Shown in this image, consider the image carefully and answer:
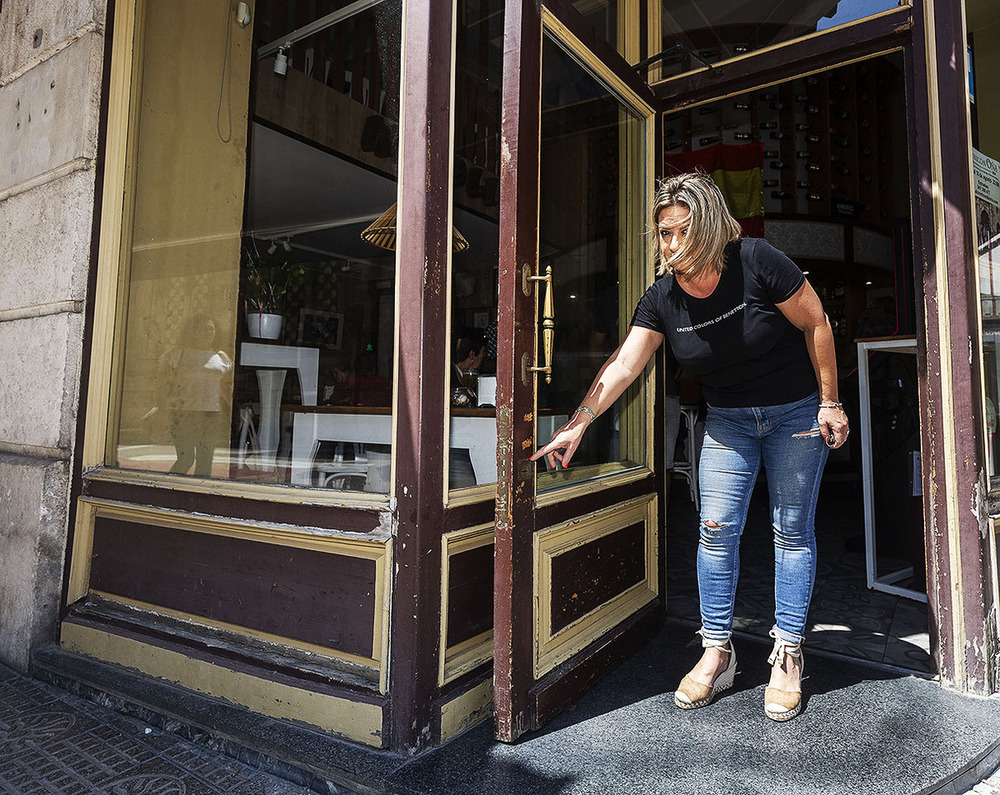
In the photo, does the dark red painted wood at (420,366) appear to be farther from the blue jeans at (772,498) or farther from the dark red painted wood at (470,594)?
the blue jeans at (772,498)

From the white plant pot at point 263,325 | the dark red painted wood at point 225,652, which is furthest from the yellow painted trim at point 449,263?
the white plant pot at point 263,325

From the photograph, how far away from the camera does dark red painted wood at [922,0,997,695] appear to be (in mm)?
2258

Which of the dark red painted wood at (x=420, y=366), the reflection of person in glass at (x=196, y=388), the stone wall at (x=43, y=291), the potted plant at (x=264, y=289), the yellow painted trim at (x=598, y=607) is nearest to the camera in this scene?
the dark red painted wood at (x=420, y=366)

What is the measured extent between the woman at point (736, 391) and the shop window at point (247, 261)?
92 centimetres

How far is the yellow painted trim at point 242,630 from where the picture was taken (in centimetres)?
200

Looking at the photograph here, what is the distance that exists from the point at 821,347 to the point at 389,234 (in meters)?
1.47

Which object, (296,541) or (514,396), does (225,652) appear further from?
(514,396)

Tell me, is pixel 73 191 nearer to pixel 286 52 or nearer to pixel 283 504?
pixel 286 52

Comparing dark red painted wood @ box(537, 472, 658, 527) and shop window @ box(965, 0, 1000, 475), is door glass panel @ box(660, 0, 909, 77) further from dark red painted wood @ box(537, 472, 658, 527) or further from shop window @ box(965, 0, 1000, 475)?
dark red painted wood @ box(537, 472, 658, 527)

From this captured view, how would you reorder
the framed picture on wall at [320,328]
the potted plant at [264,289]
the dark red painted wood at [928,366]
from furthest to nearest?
the potted plant at [264,289]
the framed picture on wall at [320,328]
the dark red painted wood at [928,366]

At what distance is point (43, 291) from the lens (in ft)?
9.53

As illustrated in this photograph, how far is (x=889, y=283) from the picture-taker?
831 centimetres

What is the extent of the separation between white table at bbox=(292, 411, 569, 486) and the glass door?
17cm

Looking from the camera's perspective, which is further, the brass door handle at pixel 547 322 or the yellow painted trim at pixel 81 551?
the yellow painted trim at pixel 81 551
